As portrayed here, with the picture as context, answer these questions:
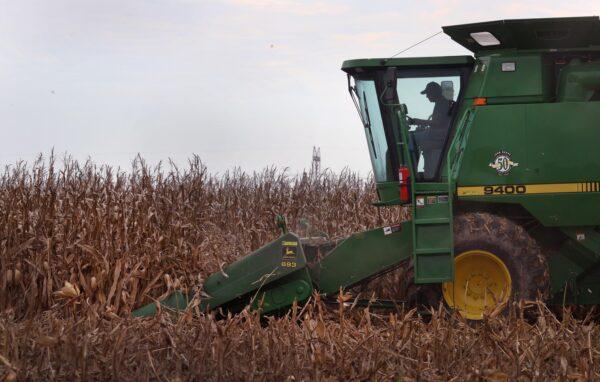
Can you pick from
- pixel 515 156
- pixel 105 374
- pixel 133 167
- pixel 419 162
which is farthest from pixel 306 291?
pixel 133 167

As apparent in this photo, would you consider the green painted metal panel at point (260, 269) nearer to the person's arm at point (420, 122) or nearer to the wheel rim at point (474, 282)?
the wheel rim at point (474, 282)

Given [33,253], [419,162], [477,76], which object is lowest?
[33,253]

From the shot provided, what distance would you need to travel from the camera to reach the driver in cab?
8.09 m

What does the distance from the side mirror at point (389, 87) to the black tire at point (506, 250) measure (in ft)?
3.96

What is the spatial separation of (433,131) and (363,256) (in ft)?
4.24

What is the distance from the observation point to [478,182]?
7906mm

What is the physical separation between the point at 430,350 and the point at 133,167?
24.9 ft

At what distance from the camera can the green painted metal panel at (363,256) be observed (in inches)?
311

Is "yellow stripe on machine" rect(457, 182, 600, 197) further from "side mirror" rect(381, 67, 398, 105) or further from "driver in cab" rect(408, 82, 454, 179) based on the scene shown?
"side mirror" rect(381, 67, 398, 105)

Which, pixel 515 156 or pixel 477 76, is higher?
pixel 477 76

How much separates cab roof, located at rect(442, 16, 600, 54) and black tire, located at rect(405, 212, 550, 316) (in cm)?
158

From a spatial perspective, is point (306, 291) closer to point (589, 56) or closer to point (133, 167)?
point (589, 56)

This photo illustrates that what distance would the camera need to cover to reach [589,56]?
808cm

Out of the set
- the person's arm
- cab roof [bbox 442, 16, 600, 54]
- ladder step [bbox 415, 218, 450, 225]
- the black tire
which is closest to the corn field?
the black tire
